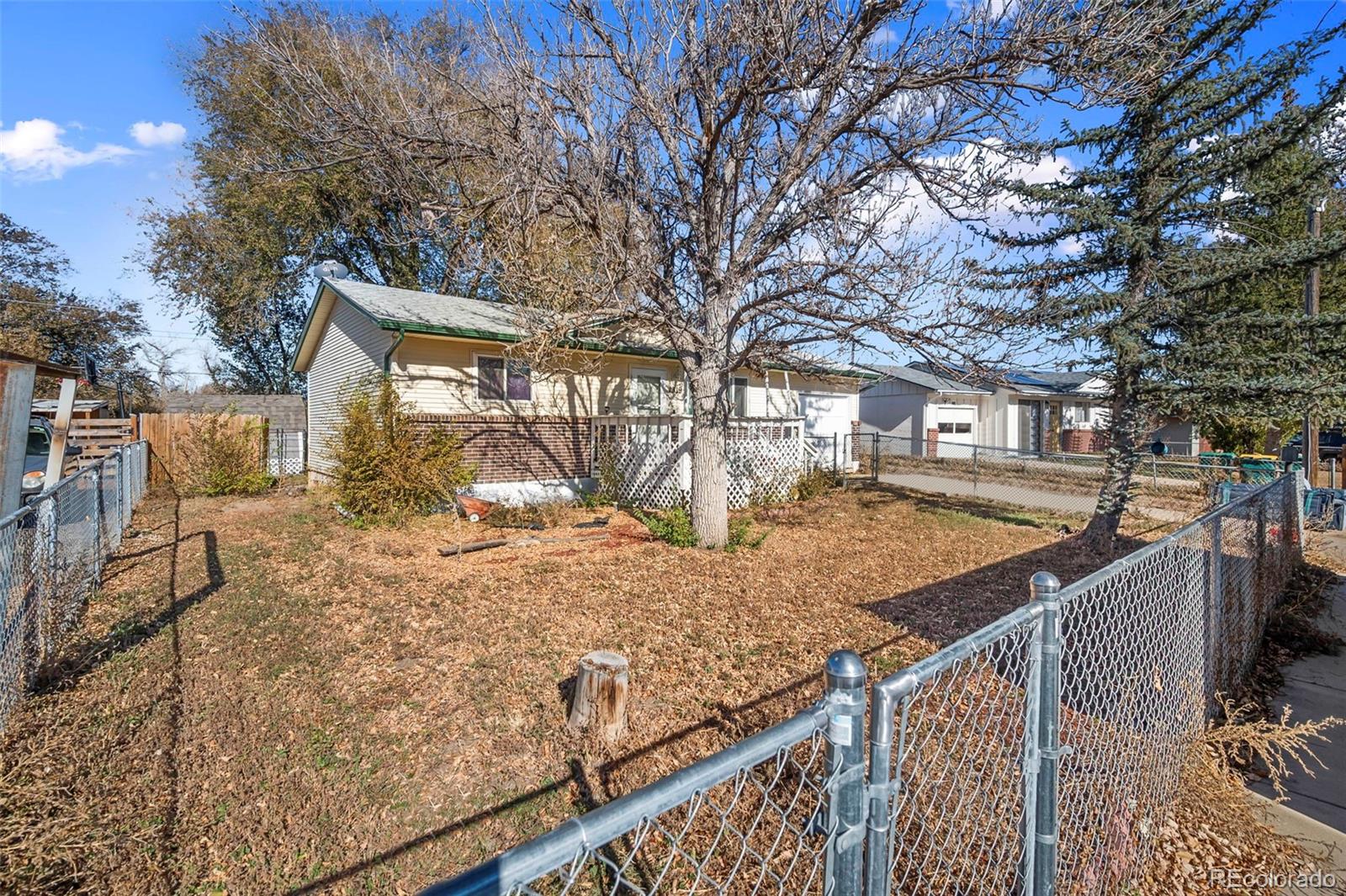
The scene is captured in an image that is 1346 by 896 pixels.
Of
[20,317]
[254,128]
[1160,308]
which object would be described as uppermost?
[254,128]

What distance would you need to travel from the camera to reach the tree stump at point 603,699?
11.2 feet

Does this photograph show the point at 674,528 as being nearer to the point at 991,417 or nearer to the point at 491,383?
the point at 491,383

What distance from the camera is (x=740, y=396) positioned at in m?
15.8

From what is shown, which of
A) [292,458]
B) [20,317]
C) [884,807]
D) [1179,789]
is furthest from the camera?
[20,317]

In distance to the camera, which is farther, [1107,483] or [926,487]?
[926,487]

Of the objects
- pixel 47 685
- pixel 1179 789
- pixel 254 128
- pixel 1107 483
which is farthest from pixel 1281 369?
pixel 254 128

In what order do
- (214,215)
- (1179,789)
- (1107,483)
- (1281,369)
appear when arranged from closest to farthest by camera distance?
1. (1179,789)
2. (1281,369)
3. (1107,483)
4. (214,215)

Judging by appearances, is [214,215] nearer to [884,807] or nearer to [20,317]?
[20,317]

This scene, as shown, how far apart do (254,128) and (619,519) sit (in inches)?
783

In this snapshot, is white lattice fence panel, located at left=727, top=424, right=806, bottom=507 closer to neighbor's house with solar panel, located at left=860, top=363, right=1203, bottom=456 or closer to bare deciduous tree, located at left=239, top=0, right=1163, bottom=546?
bare deciduous tree, located at left=239, top=0, right=1163, bottom=546

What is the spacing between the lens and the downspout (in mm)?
10016

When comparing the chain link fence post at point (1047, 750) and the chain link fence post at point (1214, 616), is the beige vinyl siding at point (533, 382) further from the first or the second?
the chain link fence post at point (1047, 750)

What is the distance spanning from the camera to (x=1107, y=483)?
26.8 ft

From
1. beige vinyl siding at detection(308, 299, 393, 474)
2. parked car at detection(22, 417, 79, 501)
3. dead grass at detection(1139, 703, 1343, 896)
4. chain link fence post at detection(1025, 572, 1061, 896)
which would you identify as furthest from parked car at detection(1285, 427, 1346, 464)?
parked car at detection(22, 417, 79, 501)
